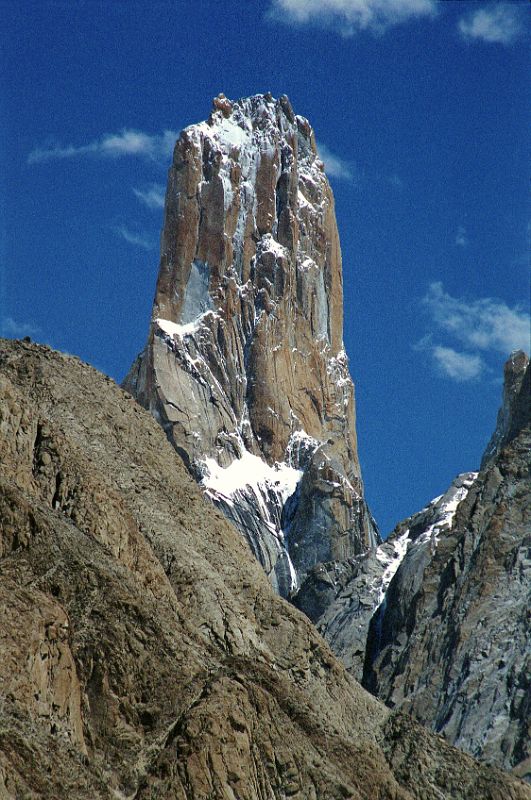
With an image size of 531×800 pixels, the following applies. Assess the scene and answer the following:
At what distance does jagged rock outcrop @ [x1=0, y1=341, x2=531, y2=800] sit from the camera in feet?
164

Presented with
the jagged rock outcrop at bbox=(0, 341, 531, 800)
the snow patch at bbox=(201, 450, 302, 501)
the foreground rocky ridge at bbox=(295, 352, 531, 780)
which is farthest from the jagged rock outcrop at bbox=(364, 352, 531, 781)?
the jagged rock outcrop at bbox=(0, 341, 531, 800)

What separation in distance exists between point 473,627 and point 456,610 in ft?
12.8

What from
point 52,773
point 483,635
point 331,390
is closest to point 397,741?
point 52,773

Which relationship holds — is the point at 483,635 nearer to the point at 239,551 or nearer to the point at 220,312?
the point at 239,551

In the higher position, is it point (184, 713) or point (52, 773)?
point (184, 713)

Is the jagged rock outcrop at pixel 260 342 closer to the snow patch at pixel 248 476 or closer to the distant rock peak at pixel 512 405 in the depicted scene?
the snow patch at pixel 248 476

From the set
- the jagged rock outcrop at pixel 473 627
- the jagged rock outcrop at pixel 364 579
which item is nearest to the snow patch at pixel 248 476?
the jagged rock outcrop at pixel 364 579

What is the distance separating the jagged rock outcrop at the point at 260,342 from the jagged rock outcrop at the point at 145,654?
80115mm

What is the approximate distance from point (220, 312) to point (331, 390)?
41.8 ft

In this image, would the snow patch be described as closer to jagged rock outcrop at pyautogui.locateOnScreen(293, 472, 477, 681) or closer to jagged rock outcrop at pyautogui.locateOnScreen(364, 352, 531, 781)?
jagged rock outcrop at pyautogui.locateOnScreen(293, 472, 477, 681)

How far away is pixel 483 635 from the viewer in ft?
388

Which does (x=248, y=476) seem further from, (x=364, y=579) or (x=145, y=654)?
(x=145, y=654)

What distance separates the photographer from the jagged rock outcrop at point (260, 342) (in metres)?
158

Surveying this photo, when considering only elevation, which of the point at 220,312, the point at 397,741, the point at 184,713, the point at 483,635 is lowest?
the point at 184,713
